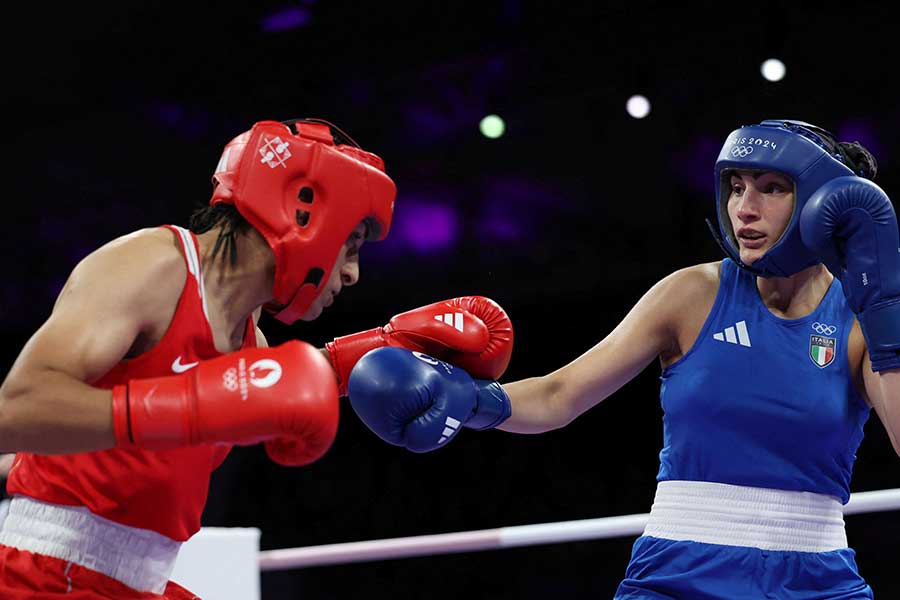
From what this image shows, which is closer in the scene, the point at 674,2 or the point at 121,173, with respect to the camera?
the point at 674,2

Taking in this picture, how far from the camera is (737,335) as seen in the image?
215cm

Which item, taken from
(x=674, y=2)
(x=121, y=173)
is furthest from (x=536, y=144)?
(x=121, y=173)

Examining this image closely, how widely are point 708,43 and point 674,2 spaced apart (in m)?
0.29

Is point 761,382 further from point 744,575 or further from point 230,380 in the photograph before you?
point 230,380

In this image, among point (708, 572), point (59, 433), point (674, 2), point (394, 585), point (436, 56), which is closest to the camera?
point (59, 433)

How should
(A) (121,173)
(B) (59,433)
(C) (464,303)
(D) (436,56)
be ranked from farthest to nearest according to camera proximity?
(A) (121,173), (D) (436,56), (C) (464,303), (B) (59,433)

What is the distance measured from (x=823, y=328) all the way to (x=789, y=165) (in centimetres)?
35

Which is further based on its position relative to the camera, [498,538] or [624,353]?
[498,538]

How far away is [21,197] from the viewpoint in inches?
A: 271

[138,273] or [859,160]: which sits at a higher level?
[859,160]

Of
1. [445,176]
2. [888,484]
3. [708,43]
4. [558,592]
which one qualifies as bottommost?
[558,592]

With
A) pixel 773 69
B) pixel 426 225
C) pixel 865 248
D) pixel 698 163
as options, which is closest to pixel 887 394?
pixel 865 248

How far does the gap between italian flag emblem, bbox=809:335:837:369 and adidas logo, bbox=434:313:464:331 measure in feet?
2.43

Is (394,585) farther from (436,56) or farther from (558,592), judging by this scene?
(436,56)
